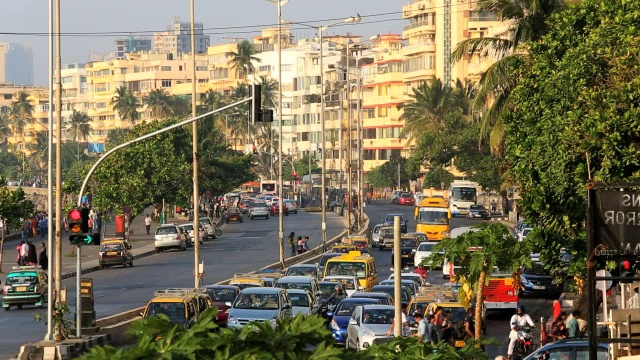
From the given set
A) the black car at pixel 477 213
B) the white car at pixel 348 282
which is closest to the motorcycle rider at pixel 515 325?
the white car at pixel 348 282

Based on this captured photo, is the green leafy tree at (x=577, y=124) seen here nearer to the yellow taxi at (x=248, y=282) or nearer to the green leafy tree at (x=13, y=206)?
the yellow taxi at (x=248, y=282)

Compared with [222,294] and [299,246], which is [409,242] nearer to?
[299,246]

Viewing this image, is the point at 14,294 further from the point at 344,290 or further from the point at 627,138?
the point at 627,138

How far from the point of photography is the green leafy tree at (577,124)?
28.5 meters

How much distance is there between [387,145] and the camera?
540 feet

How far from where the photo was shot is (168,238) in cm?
7575

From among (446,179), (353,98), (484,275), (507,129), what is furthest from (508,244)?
(353,98)

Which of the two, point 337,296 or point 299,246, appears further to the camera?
point 299,246

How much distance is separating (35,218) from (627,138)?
57.8m

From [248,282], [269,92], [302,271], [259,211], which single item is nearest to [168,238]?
[302,271]

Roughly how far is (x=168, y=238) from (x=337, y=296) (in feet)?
112

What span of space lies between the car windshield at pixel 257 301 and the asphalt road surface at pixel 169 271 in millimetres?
5012

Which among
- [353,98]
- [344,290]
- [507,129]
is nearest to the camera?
[507,129]

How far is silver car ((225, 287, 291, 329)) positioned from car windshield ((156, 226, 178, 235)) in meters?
39.3
